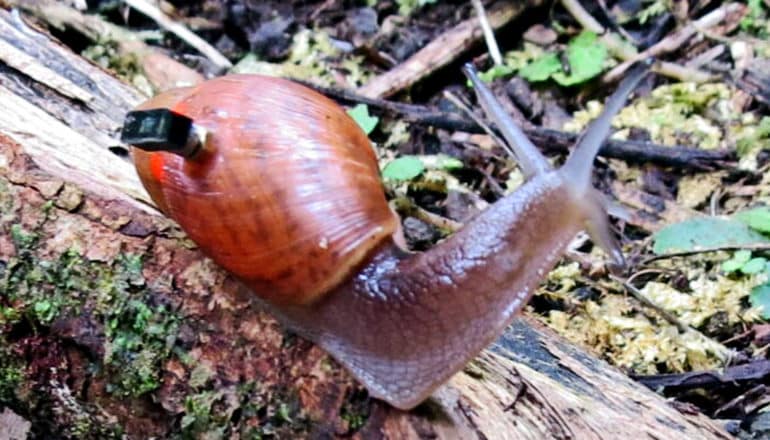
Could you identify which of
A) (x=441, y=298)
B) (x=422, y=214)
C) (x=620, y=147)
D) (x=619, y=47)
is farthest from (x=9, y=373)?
(x=619, y=47)

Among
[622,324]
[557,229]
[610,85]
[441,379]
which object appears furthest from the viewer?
[610,85]

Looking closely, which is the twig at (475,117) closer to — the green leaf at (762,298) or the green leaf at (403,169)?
the green leaf at (403,169)

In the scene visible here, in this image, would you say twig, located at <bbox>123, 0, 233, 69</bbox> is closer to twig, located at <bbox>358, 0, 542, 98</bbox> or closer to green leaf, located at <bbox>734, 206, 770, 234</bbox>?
twig, located at <bbox>358, 0, 542, 98</bbox>

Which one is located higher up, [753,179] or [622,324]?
[753,179]

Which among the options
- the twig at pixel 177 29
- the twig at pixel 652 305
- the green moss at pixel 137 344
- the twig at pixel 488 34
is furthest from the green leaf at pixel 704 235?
the twig at pixel 177 29

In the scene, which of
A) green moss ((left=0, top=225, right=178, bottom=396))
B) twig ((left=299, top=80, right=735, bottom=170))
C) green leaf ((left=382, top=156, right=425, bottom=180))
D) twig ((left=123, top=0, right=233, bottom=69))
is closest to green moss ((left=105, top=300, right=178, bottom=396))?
green moss ((left=0, top=225, right=178, bottom=396))

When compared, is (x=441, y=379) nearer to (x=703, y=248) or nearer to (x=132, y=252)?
(x=132, y=252)

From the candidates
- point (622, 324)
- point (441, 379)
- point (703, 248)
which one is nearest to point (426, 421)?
point (441, 379)
